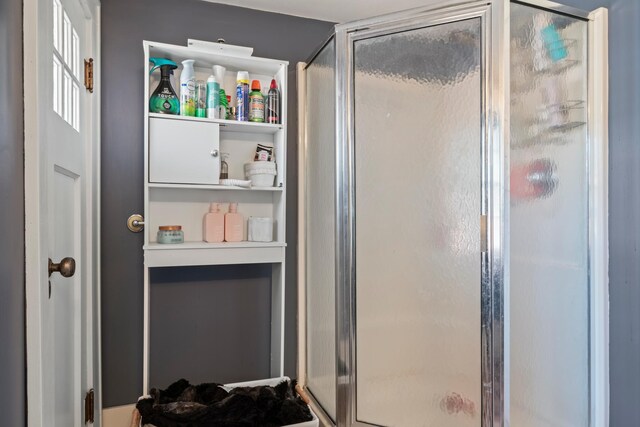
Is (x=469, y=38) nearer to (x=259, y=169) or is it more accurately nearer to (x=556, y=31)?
(x=556, y=31)

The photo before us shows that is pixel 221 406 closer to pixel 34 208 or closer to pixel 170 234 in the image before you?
pixel 170 234

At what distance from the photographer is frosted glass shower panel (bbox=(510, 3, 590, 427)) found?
1.22 meters

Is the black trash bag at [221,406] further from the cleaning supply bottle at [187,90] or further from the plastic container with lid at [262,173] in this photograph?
the cleaning supply bottle at [187,90]

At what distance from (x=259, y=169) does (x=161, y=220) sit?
49 cm

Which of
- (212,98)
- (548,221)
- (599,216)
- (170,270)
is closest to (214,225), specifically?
(170,270)

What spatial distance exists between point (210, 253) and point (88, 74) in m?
0.85

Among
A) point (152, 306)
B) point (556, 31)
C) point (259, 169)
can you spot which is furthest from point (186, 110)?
point (556, 31)

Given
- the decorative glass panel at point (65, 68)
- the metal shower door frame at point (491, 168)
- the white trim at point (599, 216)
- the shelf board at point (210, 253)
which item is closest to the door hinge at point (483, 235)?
the metal shower door frame at point (491, 168)

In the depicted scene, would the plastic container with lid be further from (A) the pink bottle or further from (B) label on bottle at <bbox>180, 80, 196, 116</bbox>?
(B) label on bottle at <bbox>180, 80, 196, 116</bbox>

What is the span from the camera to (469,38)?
1220 mm

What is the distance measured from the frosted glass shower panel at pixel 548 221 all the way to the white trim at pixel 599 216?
3 centimetres

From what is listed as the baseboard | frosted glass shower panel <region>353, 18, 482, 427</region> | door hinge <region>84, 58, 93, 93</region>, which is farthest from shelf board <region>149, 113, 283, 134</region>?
the baseboard

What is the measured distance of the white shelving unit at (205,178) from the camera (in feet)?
4.96

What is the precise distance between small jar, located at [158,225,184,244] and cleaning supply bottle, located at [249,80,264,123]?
584mm
